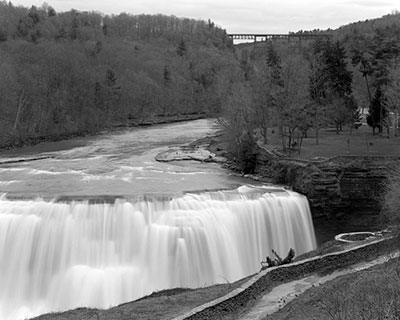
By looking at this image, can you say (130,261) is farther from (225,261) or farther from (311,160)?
(311,160)

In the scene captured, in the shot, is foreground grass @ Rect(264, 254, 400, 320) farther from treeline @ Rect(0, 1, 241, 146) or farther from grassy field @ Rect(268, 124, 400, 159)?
treeline @ Rect(0, 1, 241, 146)

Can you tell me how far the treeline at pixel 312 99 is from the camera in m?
41.6

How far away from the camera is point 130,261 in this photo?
25859 millimetres

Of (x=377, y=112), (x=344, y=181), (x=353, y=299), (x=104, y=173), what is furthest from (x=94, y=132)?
(x=353, y=299)

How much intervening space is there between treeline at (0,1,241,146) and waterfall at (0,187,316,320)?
2781cm

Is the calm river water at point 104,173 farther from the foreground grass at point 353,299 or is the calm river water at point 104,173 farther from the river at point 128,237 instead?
the foreground grass at point 353,299

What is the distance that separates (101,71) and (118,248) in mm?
61780

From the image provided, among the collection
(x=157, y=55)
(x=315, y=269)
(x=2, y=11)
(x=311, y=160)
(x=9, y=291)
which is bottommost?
(x=9, y=291)

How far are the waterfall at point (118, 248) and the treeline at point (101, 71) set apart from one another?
27.8 m

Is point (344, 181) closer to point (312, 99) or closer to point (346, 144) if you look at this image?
point (346, 144)

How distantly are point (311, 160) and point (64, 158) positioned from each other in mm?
19734

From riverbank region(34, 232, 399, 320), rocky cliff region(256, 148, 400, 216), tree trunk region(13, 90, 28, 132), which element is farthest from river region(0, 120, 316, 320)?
tree trunk region(13, 90, 28, 132)

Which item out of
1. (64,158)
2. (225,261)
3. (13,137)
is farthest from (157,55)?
(225,261)

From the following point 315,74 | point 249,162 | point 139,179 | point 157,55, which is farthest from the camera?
point 157,55
